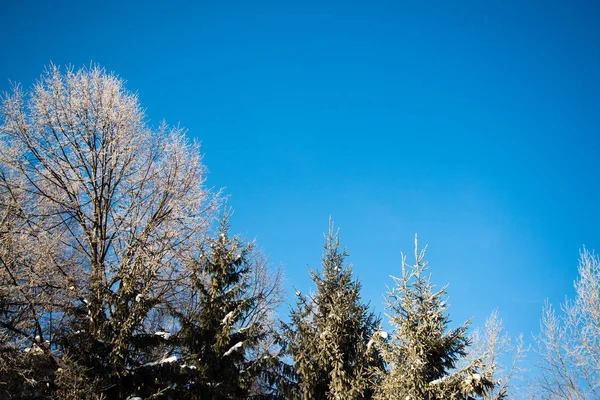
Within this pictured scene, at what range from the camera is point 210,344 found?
39.2ft

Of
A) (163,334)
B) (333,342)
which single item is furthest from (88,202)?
(333,342)

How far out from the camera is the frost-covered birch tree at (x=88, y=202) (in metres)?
11.9

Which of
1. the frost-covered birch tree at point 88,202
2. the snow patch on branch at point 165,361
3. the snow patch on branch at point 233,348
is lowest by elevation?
the snow patch on branch at point 165,361

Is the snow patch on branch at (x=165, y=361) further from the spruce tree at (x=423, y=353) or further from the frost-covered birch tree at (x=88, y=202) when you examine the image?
the spruce tree at (x=423, y=353)

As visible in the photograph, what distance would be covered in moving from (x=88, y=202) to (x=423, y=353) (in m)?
10.3

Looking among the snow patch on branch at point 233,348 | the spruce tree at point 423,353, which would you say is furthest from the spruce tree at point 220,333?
the spruce tree at point 423,353

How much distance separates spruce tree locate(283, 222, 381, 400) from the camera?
11234 mm

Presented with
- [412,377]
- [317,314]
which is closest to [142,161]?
[317,314]

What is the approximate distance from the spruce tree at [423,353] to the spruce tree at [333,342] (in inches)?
27.2

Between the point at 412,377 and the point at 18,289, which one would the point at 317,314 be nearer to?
the point at 412,377

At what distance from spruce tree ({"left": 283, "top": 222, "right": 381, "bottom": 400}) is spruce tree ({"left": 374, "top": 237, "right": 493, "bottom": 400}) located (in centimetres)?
69

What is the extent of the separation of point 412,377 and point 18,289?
9.38m

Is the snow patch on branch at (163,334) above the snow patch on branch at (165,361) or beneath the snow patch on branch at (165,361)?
above

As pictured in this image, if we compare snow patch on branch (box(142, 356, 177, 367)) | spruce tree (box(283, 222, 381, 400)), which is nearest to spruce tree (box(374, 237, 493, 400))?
spruce tree (box(283, 222, 381, 400))
